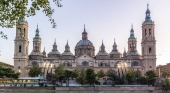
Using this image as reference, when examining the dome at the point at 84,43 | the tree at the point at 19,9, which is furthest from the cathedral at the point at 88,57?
the tree at the point at 19,9

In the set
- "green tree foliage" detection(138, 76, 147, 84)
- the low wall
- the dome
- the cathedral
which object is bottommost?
the low wall

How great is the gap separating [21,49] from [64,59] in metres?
14.1

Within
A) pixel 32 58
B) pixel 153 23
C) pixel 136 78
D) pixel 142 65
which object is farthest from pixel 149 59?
pixel 32 58

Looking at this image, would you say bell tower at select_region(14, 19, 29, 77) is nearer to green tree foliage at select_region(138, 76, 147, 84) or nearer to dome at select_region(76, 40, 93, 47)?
dome at select_region(76, 40, 93, 47)

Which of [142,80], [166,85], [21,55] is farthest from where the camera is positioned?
[21,55]

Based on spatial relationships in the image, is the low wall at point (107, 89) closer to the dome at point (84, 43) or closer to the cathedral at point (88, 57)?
the cathedral at point (88, 57)

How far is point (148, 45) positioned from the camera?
8269 centimetres

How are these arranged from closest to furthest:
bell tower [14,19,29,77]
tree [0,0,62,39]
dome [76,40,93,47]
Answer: tree [0,0,62,39] → bell tower [14,19,29,77] → dome [76,40,93,47]

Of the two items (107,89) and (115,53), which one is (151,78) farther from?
(115,53)

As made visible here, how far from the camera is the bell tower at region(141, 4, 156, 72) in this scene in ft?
268

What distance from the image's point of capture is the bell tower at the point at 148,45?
81812mm

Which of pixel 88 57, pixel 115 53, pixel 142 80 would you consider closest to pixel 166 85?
pixel 142 80

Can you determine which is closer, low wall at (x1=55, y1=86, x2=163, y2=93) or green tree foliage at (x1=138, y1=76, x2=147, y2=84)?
low wall at (x1=55, y1=86, x2=163, y2=93)

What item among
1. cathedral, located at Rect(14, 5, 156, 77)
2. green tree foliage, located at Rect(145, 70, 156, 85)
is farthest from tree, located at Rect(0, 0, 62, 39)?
cathedral, located at Rect(14, 5, 156, 77)
